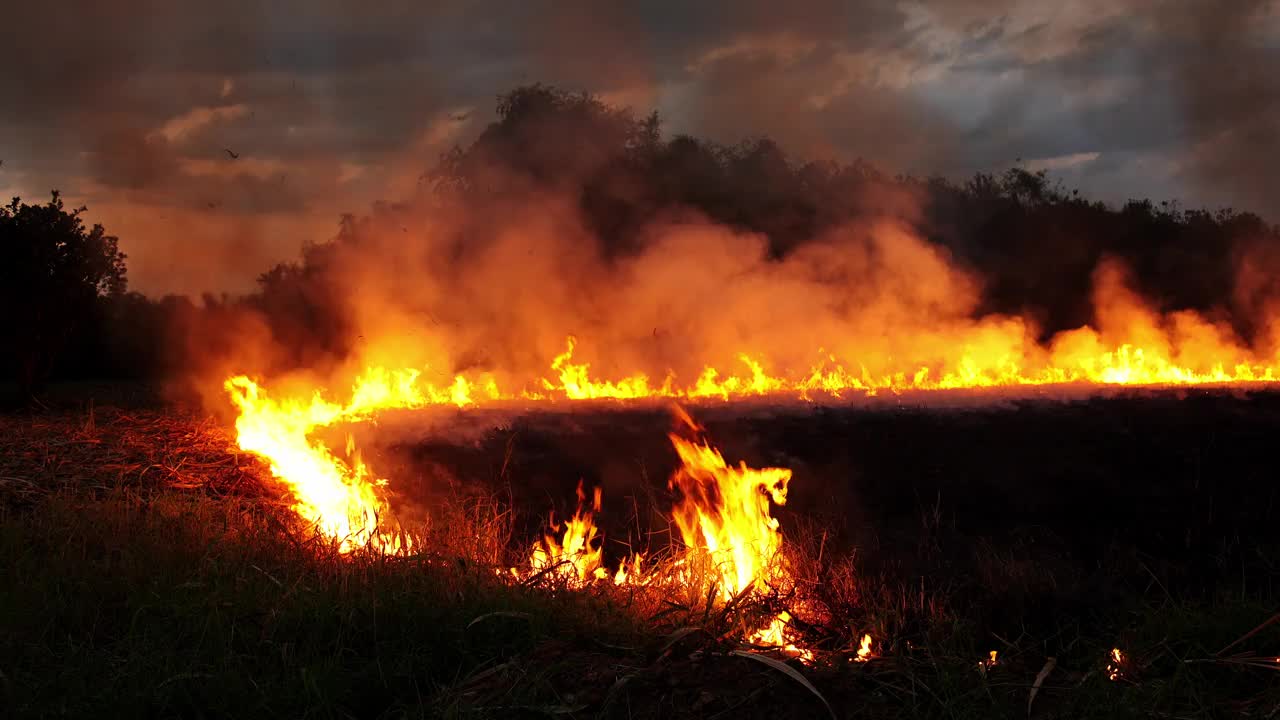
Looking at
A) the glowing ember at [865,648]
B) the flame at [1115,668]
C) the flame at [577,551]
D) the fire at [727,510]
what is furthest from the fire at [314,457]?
the flame at [1115,668]

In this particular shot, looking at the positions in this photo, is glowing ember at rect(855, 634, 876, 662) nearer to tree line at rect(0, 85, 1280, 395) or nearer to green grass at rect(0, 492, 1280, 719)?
green grass at rect(0, 492, 1280, 719)

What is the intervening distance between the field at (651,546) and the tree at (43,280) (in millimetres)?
1058

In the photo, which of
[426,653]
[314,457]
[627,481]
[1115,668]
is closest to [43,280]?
[314,457]

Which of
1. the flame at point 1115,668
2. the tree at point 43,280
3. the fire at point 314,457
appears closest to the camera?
the flame at point 1115,668

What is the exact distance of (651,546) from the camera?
7.28m

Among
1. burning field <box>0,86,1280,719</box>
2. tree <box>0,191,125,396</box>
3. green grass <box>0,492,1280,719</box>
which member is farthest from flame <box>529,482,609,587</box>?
tree <box>0,191,125,396</box>

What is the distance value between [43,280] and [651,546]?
318 inches

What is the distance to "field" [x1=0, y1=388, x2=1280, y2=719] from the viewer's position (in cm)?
352

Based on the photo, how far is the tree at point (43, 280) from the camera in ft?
36.4

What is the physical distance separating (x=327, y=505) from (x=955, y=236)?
1953cm

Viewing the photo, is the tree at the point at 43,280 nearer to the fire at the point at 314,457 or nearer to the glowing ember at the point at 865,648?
the fire at the point at 314,457

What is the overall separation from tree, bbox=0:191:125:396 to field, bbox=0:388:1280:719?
1.06 meters

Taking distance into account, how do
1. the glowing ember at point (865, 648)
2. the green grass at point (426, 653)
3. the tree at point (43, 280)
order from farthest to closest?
the tree at point (43, 280) < the glowing ember at point (865, 648) < the green grass at point (426, 653)

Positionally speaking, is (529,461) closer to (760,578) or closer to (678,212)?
(760,578)
